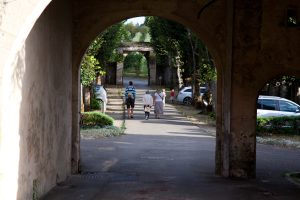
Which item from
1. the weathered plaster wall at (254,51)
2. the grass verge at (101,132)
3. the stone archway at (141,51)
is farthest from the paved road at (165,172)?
the stone archway at (141,51)

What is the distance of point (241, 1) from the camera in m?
11.8

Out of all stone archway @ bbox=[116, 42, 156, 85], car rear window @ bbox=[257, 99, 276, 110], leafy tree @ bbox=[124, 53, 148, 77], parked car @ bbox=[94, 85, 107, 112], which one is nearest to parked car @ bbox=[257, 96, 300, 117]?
car rear window @ bbox=[257, 99, 276, 110]

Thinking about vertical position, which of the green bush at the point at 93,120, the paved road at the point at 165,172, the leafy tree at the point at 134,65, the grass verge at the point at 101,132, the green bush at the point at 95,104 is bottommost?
the paved road at the point at 165,172

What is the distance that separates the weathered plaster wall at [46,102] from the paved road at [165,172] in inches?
19.8

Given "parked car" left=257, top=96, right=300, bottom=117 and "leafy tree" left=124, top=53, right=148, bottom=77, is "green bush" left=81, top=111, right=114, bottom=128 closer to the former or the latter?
"parked car" left=257, top=96, right=300, bottom=117

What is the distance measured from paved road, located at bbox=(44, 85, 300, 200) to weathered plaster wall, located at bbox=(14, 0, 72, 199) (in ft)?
1.65

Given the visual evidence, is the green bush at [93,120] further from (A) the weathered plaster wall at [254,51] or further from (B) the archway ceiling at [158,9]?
(A) the weathered plaster wall at [254,51]

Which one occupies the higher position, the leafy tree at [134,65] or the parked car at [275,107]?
the leafy tree at [134,65]

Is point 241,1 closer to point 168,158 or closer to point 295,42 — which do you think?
point 295,42

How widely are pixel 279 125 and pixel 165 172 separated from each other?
37.5 feet

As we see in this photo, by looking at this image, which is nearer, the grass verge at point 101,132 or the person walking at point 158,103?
the grass verge at point 101,132

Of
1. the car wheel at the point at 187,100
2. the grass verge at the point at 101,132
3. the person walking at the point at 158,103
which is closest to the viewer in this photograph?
the grass verge at the point at 101,132

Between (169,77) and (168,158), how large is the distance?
121 ft

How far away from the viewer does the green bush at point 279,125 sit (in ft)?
75.2
